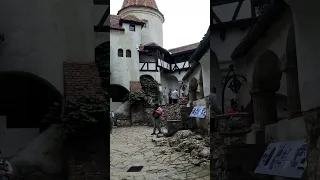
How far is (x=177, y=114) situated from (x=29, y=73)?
556cm

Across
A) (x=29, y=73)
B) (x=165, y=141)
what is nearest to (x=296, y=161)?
(x=29, y=73)

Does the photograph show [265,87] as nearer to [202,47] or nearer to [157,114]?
[202,47]

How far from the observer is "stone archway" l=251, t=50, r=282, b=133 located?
14.1 feet

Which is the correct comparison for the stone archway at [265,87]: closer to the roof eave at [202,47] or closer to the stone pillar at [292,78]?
the stone pillar at [292,78]

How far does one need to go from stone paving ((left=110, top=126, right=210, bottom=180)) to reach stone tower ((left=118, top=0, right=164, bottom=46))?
18.3 feet

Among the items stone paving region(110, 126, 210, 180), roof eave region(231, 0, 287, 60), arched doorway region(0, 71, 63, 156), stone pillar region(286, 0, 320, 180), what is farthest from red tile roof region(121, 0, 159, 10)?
stone pillar region(286, 0, 320, 180)

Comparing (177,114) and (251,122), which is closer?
(251,122)

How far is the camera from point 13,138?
392 cm

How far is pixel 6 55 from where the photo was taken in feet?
12.8

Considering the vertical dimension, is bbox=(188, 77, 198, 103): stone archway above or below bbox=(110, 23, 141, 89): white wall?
below

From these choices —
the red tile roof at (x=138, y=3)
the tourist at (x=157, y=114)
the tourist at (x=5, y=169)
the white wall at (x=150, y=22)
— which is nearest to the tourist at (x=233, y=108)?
the tourist at (x=5, y=169)

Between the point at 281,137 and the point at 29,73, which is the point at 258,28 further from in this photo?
the point at 29,73

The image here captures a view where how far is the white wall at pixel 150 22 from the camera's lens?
1242cm

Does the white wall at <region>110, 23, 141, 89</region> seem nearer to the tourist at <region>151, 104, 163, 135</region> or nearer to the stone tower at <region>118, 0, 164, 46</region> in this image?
the tourist at <region>151, 104, 163, 135</region>
